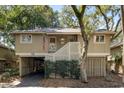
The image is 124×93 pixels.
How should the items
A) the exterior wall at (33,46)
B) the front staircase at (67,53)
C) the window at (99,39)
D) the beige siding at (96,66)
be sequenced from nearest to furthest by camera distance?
the front staircase at (67,53) → the exterior wall at (33,46) → the window at (99,39) → the beige siding at (96,66)

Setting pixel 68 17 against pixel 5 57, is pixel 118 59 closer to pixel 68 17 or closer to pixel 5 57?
pixel 68 17

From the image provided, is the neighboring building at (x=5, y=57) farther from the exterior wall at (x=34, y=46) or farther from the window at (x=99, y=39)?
the window at (x=99, y=39)

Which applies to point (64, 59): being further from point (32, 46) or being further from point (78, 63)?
point (32, 46)

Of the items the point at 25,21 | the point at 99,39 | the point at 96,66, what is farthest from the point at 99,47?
the point at 25,21

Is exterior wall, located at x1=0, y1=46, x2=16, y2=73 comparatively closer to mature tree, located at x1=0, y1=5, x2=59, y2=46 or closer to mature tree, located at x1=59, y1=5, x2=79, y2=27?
mature tree, located at x1=0, y1=5, x2=59, y2=46

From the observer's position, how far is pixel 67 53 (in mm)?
25016

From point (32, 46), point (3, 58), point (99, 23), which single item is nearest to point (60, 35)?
point (32, 46)

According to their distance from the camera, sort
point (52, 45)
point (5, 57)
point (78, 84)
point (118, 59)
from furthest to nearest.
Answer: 1. point (5, 57)
2. point (118, 59)
3. point (52, 45)
4. point (78, 84)

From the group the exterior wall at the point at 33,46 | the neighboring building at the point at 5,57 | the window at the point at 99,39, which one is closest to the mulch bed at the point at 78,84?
the exterior wall at the point at 33,46

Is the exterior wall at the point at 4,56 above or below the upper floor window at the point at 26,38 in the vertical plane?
below

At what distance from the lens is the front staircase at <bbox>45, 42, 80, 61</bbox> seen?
81.5 feet

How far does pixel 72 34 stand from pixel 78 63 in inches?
165

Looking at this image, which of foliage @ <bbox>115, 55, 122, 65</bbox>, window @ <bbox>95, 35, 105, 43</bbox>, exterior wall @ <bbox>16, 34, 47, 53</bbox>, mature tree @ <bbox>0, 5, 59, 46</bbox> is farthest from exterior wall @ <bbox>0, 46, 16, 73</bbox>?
foliage @ <bbox>115, 55, 122, 65</bbox>

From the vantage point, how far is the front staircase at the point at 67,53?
24827mm
